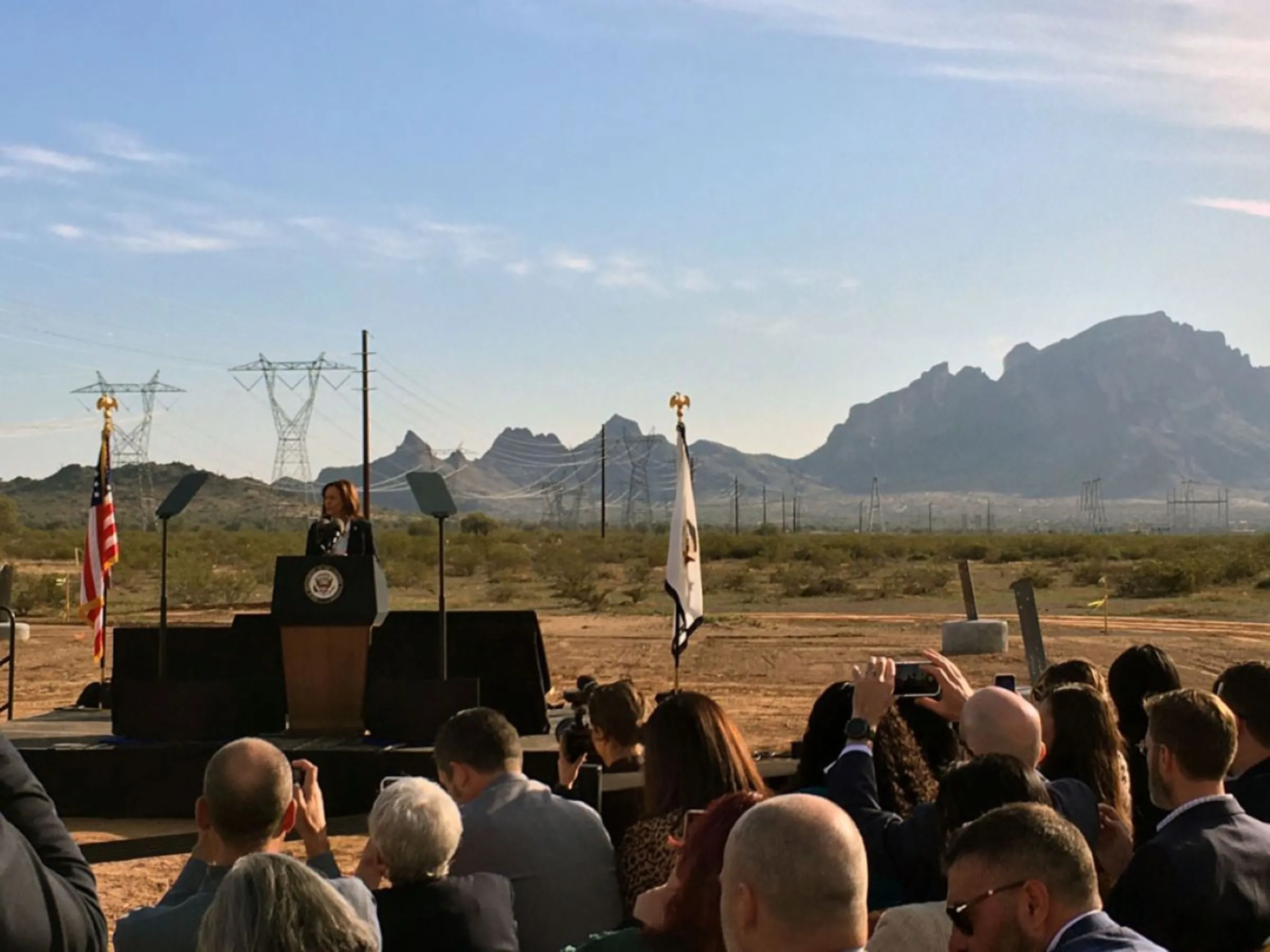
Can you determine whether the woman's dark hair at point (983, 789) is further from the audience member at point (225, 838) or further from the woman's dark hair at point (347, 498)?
the woman's dark hair at point (347, 498)

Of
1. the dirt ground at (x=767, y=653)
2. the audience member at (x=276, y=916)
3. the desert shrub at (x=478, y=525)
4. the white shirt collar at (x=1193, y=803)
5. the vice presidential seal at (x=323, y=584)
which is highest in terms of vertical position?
the desert shrub at (x=478, y=525)

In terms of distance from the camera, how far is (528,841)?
4742 millimetres

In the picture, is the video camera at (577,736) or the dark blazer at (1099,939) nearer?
the dark blazer at (1099,939)

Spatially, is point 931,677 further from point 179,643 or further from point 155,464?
point 155,464

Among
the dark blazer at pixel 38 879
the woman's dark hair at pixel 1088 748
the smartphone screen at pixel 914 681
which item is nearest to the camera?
the dark blazer at pixel 38 879

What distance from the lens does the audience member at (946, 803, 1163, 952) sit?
2811mm

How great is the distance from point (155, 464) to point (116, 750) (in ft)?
518

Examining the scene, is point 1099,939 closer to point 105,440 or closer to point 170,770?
point 170,770

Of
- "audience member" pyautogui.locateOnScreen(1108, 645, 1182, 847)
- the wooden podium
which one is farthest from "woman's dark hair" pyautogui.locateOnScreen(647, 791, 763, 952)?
the wooden podium

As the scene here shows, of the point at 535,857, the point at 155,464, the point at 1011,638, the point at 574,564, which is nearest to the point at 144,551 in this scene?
the point at 574,564

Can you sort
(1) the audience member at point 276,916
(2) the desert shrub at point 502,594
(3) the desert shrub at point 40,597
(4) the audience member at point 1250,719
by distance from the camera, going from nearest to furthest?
(1) the audience member at point 276,916 → (4) the audience member at point 1250,719 → (3) the desert shrub at point 40,597 → (2) the desert shrub at point 502,594

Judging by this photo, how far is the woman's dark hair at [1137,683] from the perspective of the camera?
5.62 metres

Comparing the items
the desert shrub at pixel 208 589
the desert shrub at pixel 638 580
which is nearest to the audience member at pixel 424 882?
the desert shrub at pixel 638 580

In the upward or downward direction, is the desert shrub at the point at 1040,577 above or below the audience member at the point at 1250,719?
below
